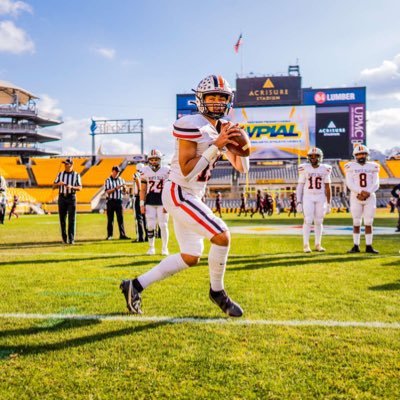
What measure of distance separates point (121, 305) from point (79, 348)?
4.00ft

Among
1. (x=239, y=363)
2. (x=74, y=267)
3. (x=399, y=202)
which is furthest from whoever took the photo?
(x=399, y=202)

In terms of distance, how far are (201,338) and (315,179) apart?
6269 mm

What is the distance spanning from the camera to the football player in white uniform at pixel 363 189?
8492 millimetres

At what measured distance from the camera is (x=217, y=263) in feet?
12.5

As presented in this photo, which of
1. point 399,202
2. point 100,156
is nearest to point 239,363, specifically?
point 399,202

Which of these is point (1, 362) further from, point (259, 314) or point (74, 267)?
point (74, 267)

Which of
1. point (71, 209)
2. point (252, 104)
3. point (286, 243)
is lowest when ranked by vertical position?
point (286, 243)

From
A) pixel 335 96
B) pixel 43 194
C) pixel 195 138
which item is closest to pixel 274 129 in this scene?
pixel 335 96

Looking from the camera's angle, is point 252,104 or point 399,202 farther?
point 252,104

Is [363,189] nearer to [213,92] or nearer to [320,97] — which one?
[213,92]

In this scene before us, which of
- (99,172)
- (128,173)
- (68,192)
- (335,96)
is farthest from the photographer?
(99,172)

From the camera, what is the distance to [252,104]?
143 ft

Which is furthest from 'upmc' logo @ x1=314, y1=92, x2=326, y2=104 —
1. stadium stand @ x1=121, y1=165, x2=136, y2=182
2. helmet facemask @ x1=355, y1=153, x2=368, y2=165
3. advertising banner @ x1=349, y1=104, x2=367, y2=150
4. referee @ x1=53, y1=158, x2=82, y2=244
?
referee @ x1=53, y1=158, x2=82, y2=244

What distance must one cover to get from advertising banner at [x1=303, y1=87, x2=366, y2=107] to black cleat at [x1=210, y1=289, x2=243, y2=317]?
1660 inches
